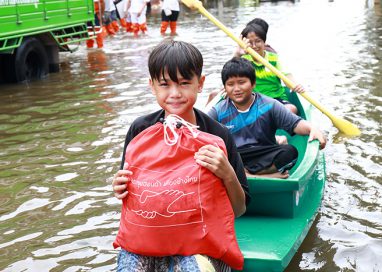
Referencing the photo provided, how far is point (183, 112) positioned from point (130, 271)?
2.25ft

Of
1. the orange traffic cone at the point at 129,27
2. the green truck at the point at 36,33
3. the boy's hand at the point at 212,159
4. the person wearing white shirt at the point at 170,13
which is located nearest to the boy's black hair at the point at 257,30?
the boy's hand at the point at 212,159

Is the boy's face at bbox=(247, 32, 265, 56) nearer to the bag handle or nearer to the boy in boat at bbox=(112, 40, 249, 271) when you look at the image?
the boy in boat at bbox=(112, 40, 249, 271)

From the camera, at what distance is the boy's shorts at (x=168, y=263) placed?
2340 mm

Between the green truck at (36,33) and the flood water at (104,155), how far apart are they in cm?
34

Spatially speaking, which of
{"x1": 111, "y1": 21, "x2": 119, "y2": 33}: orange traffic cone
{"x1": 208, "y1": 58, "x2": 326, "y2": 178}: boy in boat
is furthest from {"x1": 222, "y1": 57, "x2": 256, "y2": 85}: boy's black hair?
{"x1": 111, "y1": 21, "x2": 119, "y2": 33}: orange traffic cone

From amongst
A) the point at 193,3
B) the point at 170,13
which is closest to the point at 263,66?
the point at 193,3

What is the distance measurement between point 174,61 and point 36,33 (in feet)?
25.9

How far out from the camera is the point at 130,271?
7.89 feet

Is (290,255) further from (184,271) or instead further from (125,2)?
(125,2)

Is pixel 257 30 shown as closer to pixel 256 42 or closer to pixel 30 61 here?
pixel 256 42

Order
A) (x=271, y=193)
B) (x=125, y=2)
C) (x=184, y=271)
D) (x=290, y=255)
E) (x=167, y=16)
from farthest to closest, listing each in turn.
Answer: (x=125, y=2)
(x=167, y=16)
(x=271, y=193)
(x=290, y=255)
(x=184, y=271)

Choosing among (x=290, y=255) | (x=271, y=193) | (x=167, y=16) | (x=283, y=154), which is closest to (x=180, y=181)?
(x=290, y=255)

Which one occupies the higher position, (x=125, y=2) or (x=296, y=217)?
(x=125, y=2)

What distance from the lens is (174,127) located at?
2.46 metres
